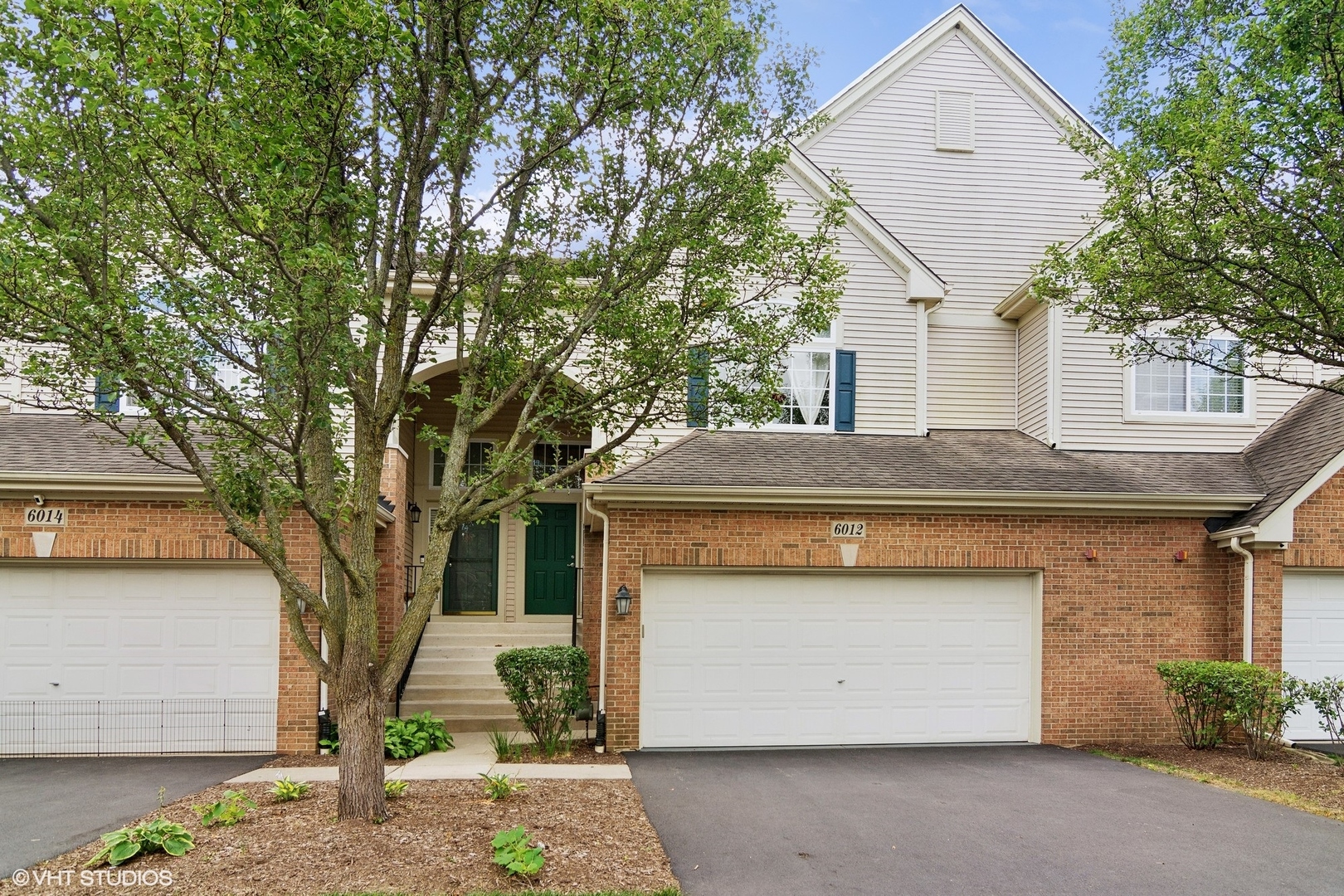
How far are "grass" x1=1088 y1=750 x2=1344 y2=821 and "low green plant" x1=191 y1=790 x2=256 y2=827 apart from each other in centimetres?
878

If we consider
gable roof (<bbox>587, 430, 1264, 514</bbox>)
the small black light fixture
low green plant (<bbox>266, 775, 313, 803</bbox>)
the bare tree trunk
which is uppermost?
gable roof (<bbox>587, 430, 1264, 514</bbox>)

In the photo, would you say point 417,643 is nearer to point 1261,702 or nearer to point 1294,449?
point 1261,702

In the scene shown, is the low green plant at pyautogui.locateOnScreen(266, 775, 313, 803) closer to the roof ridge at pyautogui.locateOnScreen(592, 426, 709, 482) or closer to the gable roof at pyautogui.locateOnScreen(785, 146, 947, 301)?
the roof ridge at pyautogui.locateOnScreen(592, 426, 709, 482)

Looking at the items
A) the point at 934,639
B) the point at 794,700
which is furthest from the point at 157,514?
the point at 934,639

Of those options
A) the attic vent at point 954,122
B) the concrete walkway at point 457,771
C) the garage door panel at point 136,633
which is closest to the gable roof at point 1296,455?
the attic vent at point 954,122

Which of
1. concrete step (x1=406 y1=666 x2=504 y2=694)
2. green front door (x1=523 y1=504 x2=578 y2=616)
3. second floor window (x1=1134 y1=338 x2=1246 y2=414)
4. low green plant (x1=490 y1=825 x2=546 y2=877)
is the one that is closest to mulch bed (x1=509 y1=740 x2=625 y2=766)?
concrete step (x1=406 y1=666 x2=504 y2=694)

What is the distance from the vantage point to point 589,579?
12.3m

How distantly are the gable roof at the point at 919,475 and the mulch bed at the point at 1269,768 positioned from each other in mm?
2837

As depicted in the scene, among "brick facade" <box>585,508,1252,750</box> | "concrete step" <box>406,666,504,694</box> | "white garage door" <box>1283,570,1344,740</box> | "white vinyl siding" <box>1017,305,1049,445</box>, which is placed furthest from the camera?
"white vinyl siding" <box>1017,305,1049,445</box>

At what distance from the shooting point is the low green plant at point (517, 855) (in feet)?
18.2

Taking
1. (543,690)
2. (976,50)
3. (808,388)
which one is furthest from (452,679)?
(976,50)

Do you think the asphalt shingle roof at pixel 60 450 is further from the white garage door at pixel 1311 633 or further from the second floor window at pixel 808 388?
the white garage door at pixel 1311 633

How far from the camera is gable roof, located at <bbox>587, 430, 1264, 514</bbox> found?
1018 cm

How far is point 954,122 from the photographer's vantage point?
13586 millimetres
